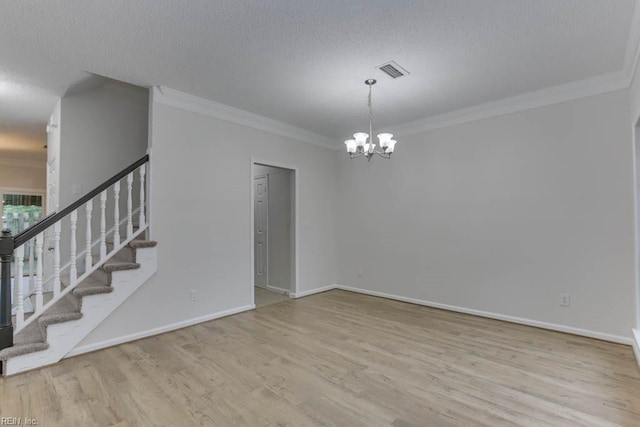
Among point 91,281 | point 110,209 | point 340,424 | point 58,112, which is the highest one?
point 58,112

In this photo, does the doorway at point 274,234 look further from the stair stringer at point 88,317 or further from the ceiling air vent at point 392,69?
the ceiling air vent at point 392,69

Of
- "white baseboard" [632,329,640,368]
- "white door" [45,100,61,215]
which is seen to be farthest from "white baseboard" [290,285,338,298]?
"white baseboard" [632,329,640,368]

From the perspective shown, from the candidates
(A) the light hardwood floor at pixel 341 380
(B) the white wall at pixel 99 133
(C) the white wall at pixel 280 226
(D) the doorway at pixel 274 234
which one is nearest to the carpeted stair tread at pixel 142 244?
(A) the light hardwood floor at pixel 341 380

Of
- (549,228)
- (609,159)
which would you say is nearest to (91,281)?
(549,228)

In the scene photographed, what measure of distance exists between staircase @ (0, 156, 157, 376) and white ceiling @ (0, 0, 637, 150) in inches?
46.5

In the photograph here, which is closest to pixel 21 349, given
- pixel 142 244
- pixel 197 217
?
pixel 142 244

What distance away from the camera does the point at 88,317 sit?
293 cm

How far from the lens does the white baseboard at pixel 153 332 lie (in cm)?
292

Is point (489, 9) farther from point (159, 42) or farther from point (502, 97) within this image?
point (159, 42)

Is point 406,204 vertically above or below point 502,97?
below

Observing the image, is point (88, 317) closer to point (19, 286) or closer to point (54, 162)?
point (19, 286)

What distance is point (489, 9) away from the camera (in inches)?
86.0

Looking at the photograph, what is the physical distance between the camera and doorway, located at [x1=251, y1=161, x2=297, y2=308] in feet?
16.6

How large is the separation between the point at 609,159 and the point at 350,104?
9.07 ft
